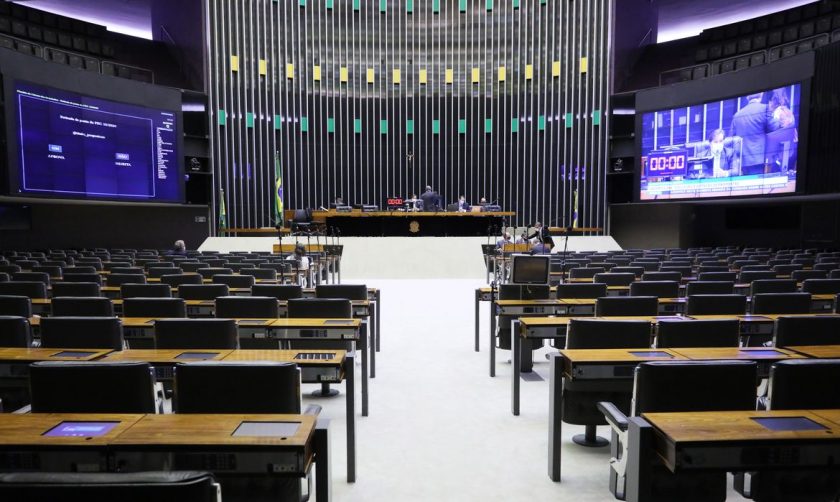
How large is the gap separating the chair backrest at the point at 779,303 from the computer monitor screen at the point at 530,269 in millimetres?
1699

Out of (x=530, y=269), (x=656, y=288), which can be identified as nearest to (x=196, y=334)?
(x=530, y=269)

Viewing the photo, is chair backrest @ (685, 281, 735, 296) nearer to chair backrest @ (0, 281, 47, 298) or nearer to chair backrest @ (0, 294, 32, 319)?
chair backrest @ (0, 294, 32, 319)

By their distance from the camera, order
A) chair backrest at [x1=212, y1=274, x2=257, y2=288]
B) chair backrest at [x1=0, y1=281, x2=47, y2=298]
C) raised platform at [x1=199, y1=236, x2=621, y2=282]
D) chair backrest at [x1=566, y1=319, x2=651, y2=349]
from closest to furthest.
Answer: chair backrest at [x1=566, y1=319, x2=651, y2=349] < chair backrest at [x1=0, y1=281, x2=47, y2=298] < chair backrest at [x1=212, y1=274, x2=257, y2=288] < raised platform at [x1=199, y1=236, x2=621, y2=282]

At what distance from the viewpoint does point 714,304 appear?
178 inches

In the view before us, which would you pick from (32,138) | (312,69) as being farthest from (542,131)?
(32,138)

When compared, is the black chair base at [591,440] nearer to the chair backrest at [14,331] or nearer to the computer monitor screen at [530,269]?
the computer monitor screen at [530,269]

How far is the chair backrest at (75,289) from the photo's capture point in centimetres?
570

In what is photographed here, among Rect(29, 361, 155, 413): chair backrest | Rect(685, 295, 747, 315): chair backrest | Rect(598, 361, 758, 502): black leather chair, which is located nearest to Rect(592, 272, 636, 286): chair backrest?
Rect(685, 295, 747, 315): chair backrest

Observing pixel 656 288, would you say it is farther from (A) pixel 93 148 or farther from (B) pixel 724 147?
(A) pixel 93 148

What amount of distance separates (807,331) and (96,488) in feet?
12.4

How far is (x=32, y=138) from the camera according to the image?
43.5ft

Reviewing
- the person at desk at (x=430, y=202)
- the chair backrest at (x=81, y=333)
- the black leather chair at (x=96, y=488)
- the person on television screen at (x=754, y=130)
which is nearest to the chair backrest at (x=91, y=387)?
the black leather chair at (x=96, y=488)

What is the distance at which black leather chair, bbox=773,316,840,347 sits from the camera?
3377 millimetres

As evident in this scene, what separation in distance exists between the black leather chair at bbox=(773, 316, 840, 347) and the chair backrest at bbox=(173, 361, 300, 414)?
9.68 feet
